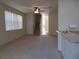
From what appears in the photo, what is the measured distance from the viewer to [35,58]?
4.08m

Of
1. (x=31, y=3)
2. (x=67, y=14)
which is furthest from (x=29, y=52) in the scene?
(x=31, y=3)

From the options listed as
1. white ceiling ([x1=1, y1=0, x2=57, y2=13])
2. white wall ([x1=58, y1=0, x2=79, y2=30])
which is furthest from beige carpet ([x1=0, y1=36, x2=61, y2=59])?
white ceiling ([x1=1, y1=0, x2=57, y2=13])

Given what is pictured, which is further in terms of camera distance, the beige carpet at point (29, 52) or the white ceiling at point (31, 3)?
the white ceiling at point (31, 3)

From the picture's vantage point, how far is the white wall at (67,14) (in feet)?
15.8

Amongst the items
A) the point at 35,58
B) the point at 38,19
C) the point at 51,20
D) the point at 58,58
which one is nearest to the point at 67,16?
the point at 58,58

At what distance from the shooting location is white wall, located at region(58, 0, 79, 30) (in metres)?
4.82

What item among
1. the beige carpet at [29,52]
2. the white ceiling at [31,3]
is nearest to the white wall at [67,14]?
the white ceiling at [31,3]

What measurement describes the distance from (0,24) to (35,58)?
10.2 ft

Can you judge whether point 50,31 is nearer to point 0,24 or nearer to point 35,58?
point 0,24

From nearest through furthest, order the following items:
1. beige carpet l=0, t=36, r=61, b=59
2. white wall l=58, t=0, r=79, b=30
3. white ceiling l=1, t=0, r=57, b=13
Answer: beige carpet l=0, t=36, r=61, b=59 < white wall l=58, t=0, r=79, b=30 < white ceiling l=1, t=0, r=57, b=13

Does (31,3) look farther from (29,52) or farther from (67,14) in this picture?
(29,52)

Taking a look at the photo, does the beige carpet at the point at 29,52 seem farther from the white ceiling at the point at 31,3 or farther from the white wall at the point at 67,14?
the white ceiling at the point at 31,3

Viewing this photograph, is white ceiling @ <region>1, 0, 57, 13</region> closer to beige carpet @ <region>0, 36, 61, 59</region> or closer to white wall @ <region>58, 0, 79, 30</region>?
white wall @ <region>58, 0, 79, 30</region>

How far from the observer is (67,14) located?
4.86m
